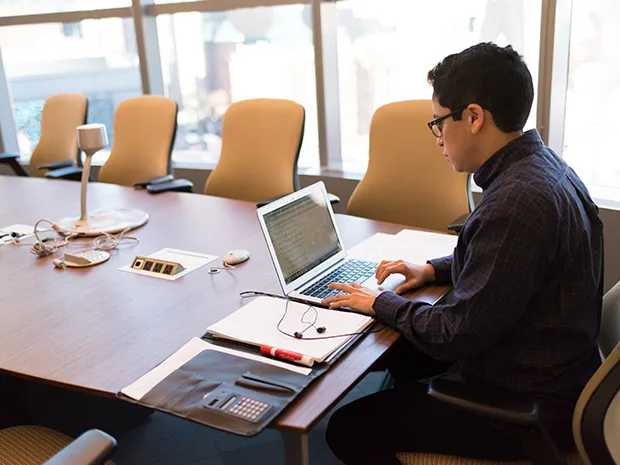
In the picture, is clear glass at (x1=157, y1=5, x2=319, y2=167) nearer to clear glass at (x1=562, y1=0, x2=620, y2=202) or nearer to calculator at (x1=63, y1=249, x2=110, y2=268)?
clear glass at (x1=562, y1=0, x2=620, y2=202)

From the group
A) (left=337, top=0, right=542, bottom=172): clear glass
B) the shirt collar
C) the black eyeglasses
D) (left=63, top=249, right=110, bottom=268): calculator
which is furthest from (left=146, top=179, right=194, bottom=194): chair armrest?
the shirt collar

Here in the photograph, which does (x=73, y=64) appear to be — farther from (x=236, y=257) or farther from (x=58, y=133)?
(x=236, y=257)

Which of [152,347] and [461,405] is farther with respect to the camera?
[152,347]

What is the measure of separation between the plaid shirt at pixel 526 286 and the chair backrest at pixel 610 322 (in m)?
0.07

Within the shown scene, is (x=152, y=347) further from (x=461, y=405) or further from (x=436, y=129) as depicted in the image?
(x=436, y=129)

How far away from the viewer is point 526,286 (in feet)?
4.13

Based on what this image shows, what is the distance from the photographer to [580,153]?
3.25m

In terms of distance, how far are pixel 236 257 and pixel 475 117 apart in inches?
35.8

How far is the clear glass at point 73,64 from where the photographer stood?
4.83 m

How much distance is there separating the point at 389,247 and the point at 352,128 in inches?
85.4

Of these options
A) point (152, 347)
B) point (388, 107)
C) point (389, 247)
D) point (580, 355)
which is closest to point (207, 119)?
point (388, 107)

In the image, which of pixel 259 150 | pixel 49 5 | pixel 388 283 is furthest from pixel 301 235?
pixel 49 5

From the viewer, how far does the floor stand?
7.26 ft

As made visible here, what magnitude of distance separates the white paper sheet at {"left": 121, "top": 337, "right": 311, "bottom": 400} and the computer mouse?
493mm
